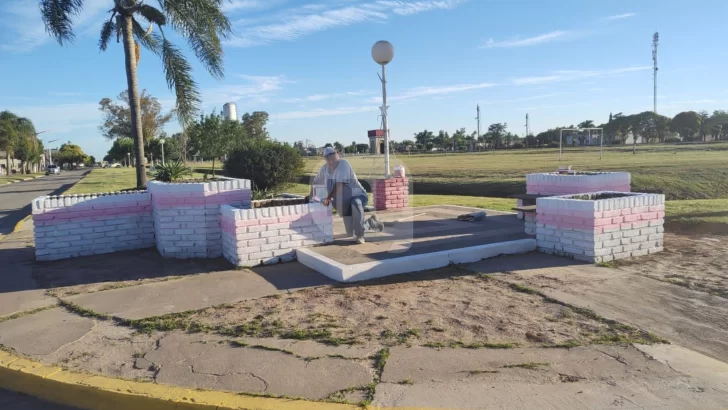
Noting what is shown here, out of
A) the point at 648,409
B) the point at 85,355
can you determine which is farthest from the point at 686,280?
the point at 85,355

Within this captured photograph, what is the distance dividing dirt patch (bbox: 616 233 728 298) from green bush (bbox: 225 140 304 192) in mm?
13372

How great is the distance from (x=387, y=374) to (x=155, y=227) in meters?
6.37

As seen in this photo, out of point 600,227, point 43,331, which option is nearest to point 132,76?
point 43,331

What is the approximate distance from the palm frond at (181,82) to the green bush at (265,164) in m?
5.83

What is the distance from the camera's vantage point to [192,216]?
774 centimetres

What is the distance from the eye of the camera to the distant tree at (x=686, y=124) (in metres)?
80.3

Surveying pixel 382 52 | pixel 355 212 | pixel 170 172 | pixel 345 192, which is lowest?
pixel 355 212

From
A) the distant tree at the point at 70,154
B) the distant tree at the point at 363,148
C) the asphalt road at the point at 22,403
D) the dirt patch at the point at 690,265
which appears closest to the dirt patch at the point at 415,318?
the asphalt road at the point at 22,403

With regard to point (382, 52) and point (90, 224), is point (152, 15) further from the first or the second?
point (90, 224)

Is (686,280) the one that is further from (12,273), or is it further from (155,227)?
(12,273)

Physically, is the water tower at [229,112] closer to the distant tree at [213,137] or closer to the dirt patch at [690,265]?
the distant tree at [213,137]

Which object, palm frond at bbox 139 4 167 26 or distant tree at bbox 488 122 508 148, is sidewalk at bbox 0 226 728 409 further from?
distant tree at bbox 488 122 508 148

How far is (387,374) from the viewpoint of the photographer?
12.1 ft

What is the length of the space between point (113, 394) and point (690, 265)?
6788 millimetres
